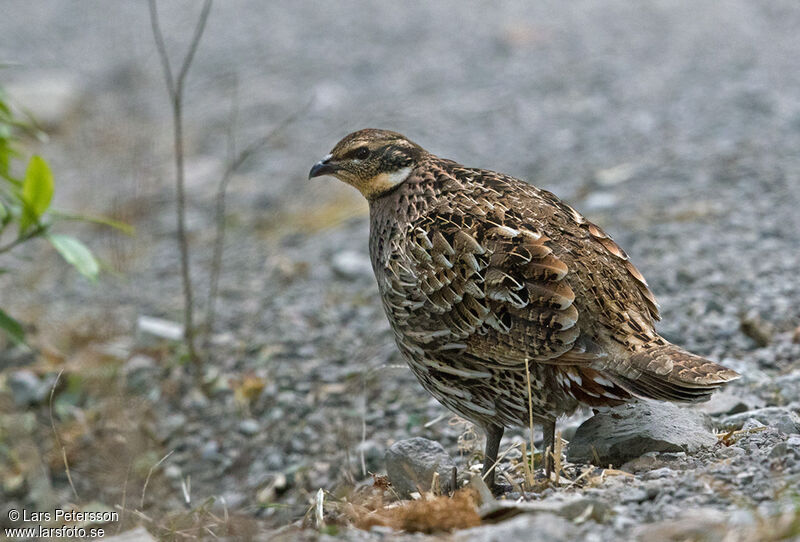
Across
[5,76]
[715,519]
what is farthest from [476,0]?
[715,519]

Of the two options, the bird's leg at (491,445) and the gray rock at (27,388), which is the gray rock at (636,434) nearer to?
the bird's leg at (491,445)

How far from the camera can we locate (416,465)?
4543mm

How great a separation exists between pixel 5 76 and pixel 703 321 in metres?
11.4

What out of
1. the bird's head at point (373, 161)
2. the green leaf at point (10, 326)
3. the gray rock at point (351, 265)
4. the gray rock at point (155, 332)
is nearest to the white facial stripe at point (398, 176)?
the bird's head at point (373, 161)

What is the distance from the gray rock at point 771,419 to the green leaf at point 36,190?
3.87m

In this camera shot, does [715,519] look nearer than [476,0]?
Yes

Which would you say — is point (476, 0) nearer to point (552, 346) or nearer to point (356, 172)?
point (356, 172)

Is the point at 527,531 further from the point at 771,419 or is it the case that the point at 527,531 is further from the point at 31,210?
the point at 31,210

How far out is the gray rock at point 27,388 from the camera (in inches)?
273

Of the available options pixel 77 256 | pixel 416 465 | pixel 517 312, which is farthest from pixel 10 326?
pixel 517 312

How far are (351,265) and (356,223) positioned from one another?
0.95m

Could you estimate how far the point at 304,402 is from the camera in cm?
650

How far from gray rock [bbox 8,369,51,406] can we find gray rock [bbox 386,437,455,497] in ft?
11.1

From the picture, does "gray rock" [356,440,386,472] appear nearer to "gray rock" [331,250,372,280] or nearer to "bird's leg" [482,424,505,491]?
"bird's leg" [482,424,505,491]
